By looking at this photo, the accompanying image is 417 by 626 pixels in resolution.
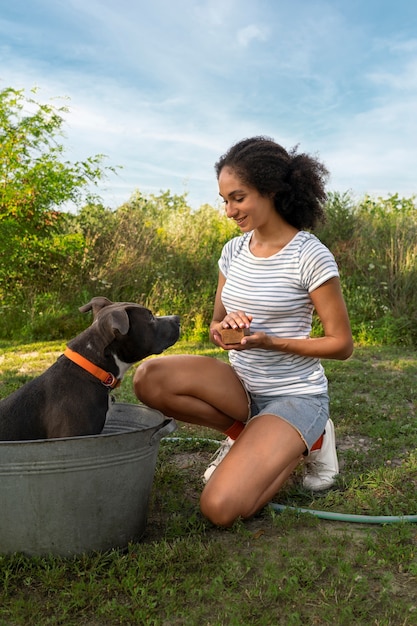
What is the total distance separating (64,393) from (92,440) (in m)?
0.42

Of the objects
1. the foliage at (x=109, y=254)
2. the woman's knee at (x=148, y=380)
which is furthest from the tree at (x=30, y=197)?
the woman's knee at (x=148, y=380)

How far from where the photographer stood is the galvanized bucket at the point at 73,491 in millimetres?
2549

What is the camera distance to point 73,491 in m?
2.63

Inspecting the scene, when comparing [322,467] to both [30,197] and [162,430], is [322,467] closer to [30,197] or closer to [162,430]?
[162,430]

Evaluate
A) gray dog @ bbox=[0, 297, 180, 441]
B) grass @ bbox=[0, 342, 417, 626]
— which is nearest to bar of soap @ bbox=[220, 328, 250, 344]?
gray dog @ bbox=[0, 297, 180, 441]

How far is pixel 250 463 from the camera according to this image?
3.10 metres

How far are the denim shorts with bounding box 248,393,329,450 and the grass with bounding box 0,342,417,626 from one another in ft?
1.21

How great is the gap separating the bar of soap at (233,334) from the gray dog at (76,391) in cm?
49

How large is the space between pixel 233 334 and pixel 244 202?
0.73m

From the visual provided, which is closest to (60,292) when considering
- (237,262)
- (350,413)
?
(350,413)

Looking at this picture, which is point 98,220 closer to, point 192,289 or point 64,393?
point 192,289

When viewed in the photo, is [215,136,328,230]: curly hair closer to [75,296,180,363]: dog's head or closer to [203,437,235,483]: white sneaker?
[75,296,180,363]: dog's head

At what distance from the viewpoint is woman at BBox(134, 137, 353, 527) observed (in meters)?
3.21

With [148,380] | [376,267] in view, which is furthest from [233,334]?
[376,267]
